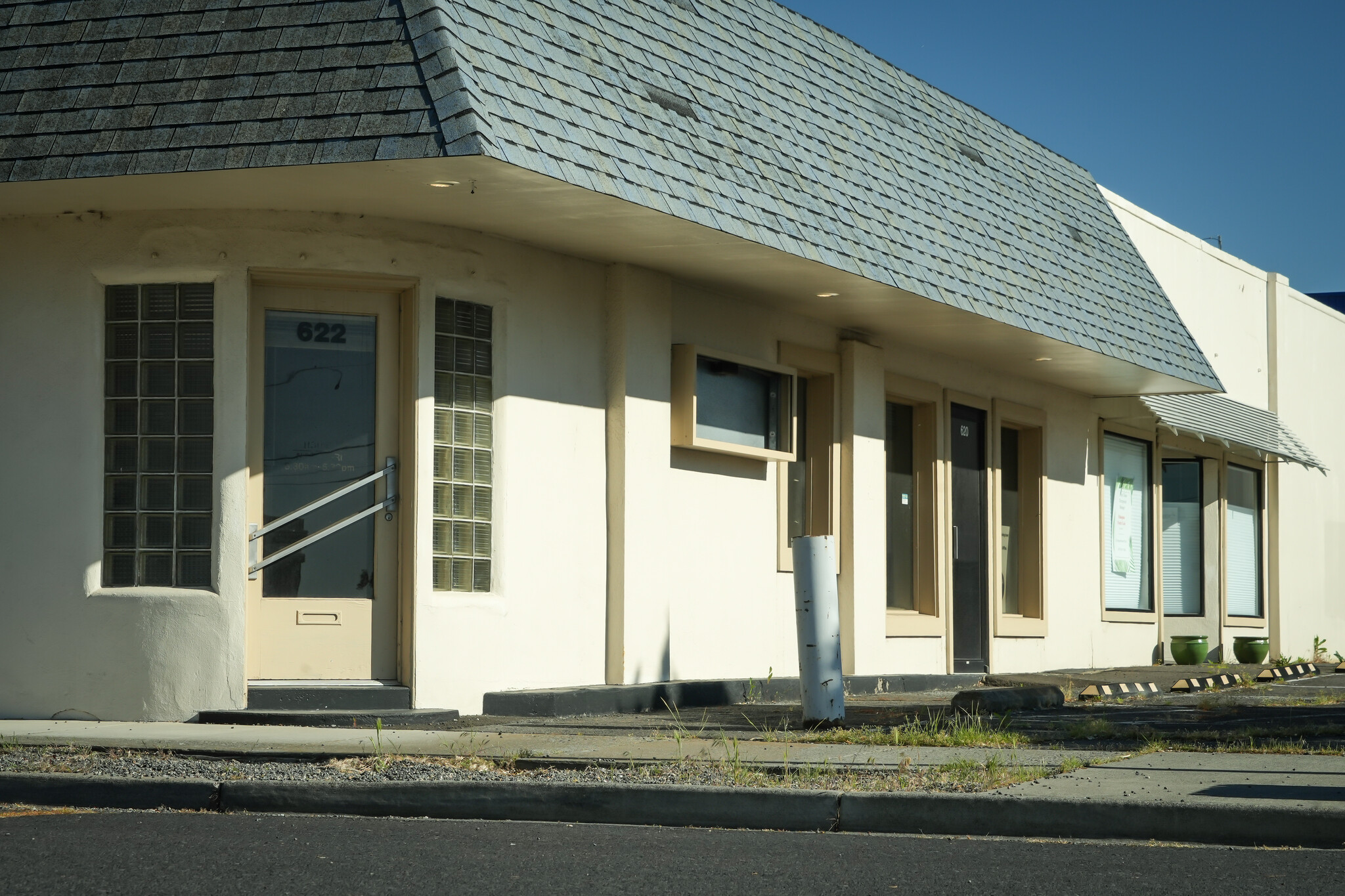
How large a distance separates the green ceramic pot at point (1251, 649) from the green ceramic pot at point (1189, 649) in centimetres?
83

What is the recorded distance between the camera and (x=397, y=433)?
10539 millimetres

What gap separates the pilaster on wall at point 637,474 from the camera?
11516mm

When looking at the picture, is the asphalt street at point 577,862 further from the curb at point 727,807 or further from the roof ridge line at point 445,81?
the roof ridge line at point 445,81

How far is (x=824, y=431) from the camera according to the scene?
14.0 metres

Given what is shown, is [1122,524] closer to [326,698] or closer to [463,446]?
[463,446]

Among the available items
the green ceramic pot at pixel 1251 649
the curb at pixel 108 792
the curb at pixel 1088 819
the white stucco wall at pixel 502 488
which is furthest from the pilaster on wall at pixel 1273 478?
the curb at pixel 108 792

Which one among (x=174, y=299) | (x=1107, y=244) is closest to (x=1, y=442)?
(x=174, y=299)

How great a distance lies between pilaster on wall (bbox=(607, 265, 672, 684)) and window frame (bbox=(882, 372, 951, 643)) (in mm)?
4038

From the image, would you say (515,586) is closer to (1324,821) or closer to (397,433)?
(397,433)

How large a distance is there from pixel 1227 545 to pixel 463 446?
46.1ft

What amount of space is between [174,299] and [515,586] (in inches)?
120

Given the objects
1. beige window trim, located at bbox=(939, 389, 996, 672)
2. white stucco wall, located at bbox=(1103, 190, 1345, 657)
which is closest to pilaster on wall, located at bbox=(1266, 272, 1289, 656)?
white stucco wall, located at bbox=(1103, 190, 1345, 657)

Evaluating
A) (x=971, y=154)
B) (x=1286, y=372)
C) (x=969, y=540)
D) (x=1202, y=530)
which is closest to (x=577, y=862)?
(x=969, y=540)

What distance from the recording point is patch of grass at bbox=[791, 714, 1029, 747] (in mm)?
8609
